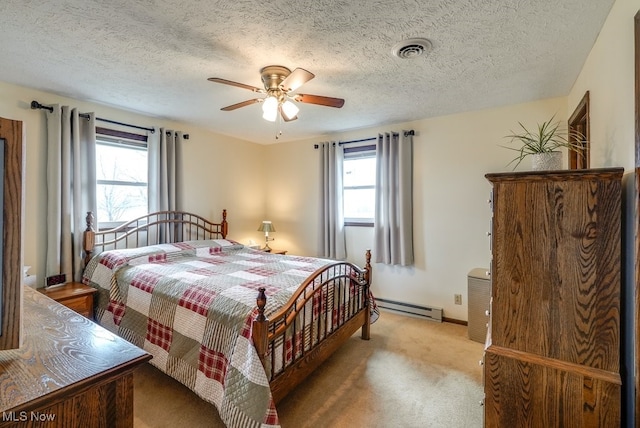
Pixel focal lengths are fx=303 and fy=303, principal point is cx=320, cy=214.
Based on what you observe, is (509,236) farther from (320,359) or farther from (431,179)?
(431,179)

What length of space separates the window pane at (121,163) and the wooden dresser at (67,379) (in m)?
3.00

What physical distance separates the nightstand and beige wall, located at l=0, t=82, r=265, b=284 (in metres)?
0.40

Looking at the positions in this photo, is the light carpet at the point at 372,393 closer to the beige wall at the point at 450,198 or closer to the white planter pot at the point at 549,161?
the beige wall at the point at 450,198

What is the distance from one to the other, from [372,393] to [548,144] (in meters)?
2.79

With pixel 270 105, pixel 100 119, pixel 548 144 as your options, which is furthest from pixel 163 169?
pixel 548 144

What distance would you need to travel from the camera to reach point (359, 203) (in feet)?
14.2

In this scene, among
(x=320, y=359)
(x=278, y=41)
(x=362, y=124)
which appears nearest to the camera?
(x=278, y=41)

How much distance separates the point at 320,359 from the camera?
229cm

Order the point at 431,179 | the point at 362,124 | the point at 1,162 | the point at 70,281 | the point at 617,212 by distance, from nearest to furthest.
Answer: the point at 1,162 → the point at 617,212 → the point at 70,281 → the point at 431,179 → the point at 362,124

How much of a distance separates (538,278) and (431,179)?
2.46m

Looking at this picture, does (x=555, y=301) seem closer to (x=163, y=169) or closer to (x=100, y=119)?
(x=163, y=169)

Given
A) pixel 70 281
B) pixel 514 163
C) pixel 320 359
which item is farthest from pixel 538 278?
pixel 70 281

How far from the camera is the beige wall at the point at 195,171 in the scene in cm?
281

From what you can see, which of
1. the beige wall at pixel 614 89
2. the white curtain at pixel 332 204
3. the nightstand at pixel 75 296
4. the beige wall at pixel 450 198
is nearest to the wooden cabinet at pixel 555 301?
the beige wall at pixel 614 89
